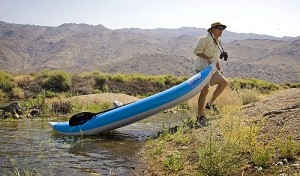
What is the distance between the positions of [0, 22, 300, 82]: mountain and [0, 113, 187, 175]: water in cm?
5667

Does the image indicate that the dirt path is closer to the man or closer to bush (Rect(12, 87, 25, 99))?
the man

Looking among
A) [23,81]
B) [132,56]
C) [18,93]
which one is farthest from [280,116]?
[132,56]

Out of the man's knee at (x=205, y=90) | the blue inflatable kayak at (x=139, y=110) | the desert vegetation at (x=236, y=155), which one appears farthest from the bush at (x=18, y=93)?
the desert vegetation at (x=236, y=155)

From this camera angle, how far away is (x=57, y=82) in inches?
926

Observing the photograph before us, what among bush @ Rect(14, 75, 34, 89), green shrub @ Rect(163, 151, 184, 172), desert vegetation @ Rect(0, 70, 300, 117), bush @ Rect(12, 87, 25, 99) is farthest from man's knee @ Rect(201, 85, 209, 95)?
bush @ Rect(14, 75, 34, 89)

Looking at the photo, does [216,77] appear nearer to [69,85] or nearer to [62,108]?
[62,108]

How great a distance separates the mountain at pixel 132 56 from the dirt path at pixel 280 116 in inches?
2256

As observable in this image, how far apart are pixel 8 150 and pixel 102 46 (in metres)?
111

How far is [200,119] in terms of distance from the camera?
8.77m

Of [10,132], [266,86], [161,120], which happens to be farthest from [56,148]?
[266,86]

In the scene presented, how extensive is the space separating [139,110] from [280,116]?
9.81 feet

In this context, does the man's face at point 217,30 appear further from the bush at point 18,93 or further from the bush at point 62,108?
the bush at point 18,93

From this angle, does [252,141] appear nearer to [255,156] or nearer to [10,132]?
[255,156]

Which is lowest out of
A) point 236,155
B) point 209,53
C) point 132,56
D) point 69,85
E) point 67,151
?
point 67,151
